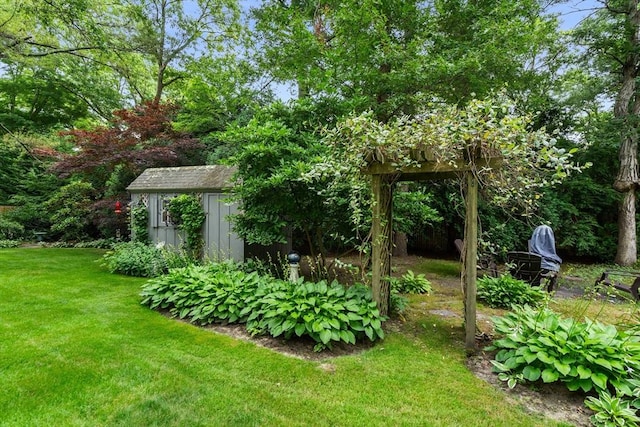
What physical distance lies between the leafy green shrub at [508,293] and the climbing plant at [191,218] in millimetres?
5409

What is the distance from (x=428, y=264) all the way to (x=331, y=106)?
5.30 metres

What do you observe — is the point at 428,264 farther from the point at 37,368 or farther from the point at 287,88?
the point at 37,368

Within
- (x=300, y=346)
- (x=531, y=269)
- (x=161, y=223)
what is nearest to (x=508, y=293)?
(x=531, y=269)

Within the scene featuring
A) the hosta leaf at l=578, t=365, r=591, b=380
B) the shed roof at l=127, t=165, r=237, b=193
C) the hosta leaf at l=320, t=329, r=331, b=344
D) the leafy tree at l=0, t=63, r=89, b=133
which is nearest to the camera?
the hosta leaf at l=578, t=365, r=591, b=380

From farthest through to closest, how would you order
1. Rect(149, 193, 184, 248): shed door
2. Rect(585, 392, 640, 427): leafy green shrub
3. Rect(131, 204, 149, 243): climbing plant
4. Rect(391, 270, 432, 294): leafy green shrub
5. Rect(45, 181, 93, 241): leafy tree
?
Rect(45, 181, 93, 241): leafy tree
Rect(131, 204, 149, 243): climbing plant
Rect(149, 193, 184, 248): shed door
Rect(391, 270, 432, 294): leafy green shrub
Rect(585, 392, 640, 427): leafy green shrub

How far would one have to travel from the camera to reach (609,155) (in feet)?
30.7

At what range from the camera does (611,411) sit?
7.01 feet

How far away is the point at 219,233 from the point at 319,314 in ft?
12.9

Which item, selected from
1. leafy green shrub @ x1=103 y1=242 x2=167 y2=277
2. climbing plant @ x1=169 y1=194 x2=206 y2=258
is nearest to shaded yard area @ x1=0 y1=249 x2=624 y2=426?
leafy green shrub @ x1=103 y1=242 x2=167 y2=277

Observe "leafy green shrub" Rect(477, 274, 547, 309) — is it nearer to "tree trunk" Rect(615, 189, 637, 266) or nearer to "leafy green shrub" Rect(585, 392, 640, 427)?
"leafy green shrub" Rect(585, 392, 640, 427)

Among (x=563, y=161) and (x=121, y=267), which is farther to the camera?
(x=121, y=267)

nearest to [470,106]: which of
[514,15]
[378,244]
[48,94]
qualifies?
[378,244]

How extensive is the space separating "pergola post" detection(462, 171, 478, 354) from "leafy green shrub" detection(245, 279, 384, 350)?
34.4 inches

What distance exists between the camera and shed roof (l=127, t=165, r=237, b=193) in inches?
269
